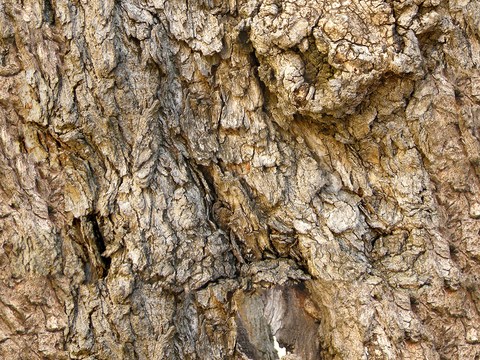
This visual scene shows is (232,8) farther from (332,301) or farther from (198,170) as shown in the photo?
(332,301)

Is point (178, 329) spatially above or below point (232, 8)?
below

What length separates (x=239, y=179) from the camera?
284 centimetres

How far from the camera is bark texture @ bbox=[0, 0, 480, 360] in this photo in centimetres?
252

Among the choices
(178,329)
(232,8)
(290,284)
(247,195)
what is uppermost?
(232,8)

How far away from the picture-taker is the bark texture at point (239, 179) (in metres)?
2.52

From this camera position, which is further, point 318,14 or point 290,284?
point 290,284

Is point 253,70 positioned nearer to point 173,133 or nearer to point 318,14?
point 318,14

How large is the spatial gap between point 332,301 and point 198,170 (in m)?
1.39

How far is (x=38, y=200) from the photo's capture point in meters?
2.61

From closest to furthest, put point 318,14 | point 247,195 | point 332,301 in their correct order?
1. point 318,14
2. point 332,301
3. point 247,195

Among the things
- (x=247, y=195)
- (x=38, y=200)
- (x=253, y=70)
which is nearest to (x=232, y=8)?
(x=253, y=70)

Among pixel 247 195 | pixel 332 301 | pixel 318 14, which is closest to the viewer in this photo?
pixel 318 14

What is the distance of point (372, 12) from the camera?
246cm

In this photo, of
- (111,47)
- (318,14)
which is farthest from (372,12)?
(111,47)
